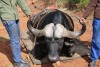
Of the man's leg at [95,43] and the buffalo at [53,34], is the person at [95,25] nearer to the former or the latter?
the man's leg at [95,43]

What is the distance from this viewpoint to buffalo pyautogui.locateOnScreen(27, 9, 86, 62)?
19.5 feet

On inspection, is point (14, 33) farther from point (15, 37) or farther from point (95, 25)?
point (95, 25)

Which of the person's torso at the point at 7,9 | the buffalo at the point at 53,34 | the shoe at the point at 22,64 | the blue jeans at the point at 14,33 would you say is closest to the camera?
the person's torso at the point at 7,9

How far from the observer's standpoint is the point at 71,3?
10.3m

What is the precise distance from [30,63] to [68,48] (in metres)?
1.05

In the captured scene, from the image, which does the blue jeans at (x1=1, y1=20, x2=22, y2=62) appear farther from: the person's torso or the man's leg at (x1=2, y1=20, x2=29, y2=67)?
the person's torso

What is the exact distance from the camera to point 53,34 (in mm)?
5934

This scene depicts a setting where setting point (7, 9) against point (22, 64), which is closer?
point (7, 9)

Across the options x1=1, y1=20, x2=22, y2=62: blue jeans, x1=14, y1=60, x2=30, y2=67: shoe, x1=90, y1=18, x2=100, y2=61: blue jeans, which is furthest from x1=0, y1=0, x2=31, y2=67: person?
x1=90, y1=18, x2=100, y2=61: blue jeans

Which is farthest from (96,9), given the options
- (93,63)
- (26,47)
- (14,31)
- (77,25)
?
(77,25)

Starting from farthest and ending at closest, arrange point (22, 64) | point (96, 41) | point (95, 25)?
1. point (22, 64)
2. point (96, 41)
3. point (95, 25)

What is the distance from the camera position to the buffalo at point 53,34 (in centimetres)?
595

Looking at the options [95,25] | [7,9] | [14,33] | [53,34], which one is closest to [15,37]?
[14,33]

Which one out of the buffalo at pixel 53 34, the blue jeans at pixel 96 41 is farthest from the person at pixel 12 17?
the blue jeans at pixel 96 41
